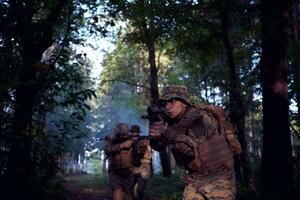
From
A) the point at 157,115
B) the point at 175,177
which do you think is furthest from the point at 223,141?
the point at 175,177

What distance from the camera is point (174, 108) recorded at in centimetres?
476

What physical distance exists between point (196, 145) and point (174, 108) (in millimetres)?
509

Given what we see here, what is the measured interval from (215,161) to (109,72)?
30.5m

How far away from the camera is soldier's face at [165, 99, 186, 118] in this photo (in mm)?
4738

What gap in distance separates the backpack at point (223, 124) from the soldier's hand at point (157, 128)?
439mm

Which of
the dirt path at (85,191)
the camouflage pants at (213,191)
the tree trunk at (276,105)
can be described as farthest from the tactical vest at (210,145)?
the dirt path at (85,191)

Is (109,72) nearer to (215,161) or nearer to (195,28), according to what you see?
(195,28)

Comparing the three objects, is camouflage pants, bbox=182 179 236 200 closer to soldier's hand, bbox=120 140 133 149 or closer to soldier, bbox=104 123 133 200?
soldier, bbox=104 123 133 200

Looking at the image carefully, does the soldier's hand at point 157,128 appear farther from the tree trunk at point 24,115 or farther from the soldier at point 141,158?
the soldier at point 141,158

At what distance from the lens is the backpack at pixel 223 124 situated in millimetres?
4820

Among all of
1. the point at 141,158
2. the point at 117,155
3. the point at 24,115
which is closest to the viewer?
the point at 24,115

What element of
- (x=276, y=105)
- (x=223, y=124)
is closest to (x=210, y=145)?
(x=223, y=124)

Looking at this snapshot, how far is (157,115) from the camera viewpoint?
468cm

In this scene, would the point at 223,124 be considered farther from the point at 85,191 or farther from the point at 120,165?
the point at 85,191
